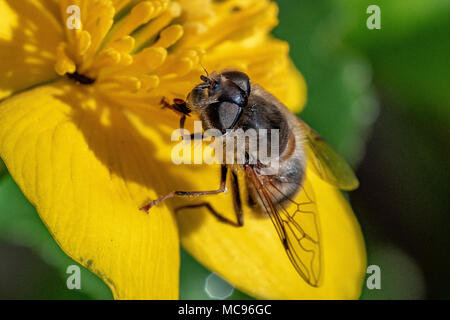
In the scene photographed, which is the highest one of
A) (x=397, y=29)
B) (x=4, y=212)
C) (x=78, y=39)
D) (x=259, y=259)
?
(x=397, y=29)

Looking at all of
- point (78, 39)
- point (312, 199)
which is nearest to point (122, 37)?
point (78, 39)

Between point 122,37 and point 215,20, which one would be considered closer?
point 122,37

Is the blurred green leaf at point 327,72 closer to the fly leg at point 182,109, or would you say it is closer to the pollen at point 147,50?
the pollen at point 147,50

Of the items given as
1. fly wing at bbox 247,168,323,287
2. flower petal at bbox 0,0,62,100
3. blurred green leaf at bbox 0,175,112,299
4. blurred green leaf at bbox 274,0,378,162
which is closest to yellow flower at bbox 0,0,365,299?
flower petal at bbox 0,0,62,100

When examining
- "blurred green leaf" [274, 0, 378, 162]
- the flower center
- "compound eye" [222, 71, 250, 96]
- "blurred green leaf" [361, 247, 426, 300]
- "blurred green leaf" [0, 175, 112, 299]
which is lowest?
"blurred green leaf" [361, 247, 426, 300]

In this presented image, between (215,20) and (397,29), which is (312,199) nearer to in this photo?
(215,20)

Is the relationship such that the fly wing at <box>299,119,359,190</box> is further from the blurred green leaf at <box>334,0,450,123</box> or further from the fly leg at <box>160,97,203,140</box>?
the blurred green leaf at <box>334,0,450,123</box>

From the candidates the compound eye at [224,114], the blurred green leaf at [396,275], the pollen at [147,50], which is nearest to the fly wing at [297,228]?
the compound eye at [224,114]
